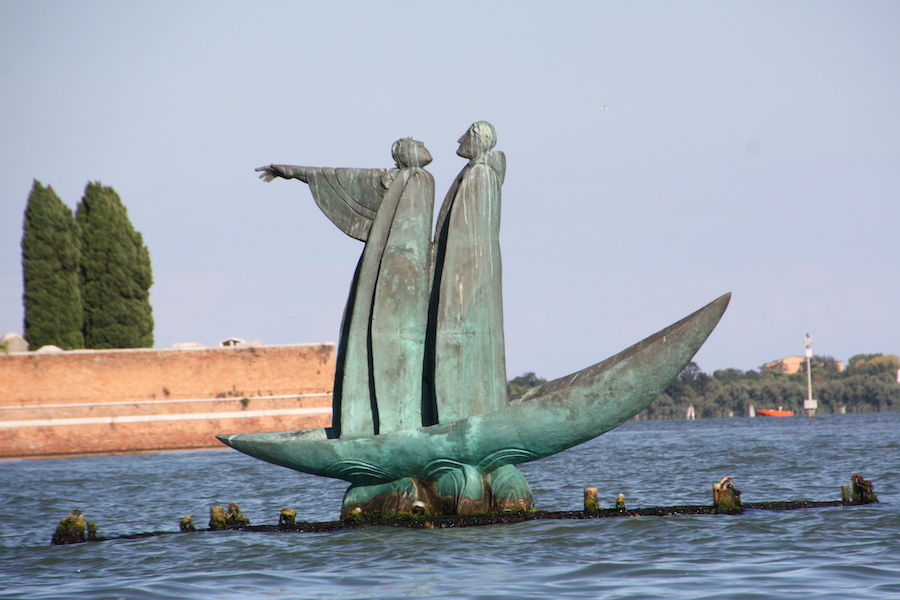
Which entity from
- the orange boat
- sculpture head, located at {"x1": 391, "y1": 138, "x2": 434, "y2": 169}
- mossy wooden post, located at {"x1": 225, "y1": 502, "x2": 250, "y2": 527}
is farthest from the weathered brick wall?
the orange boat

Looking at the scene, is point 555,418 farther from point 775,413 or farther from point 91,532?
point 775,413

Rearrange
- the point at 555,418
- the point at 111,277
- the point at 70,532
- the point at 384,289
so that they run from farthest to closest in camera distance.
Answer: the point at 111,277 < the point at 70,532 < the point at 384,289 < the point at 555,418

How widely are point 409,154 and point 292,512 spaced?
12.4ft

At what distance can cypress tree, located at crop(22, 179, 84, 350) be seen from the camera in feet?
114

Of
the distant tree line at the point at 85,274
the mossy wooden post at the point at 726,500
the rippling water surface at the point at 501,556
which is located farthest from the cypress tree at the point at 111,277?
the mossy wooden post at the point at 726,500

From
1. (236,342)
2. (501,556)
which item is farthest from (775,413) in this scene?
(501,556)

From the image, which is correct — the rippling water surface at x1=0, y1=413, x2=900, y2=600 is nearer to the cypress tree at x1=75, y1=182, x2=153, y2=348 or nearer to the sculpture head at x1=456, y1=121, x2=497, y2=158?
the sculpture head at x1=456, y1=121, x2=497, y2=158

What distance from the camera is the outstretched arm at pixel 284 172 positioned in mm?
11328

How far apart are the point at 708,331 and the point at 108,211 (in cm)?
2947

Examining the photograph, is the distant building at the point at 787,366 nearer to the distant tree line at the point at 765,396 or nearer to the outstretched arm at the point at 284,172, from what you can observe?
the distant tree line at the point at 765,396

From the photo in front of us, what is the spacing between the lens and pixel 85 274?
35.9m

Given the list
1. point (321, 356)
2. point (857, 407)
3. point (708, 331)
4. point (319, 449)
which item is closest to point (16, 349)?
point (321, 356)

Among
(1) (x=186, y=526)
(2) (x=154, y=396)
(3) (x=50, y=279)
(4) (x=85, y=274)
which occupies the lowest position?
(1) (x=186, y=526)

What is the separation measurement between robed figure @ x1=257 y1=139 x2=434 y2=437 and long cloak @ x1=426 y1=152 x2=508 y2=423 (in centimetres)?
27
